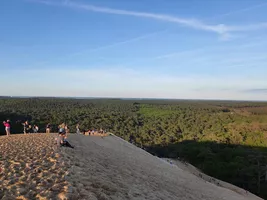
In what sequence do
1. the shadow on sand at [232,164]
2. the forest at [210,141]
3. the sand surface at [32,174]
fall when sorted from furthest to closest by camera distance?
the forest at [210,141]
the shadow on sand at [232,164]
the sand surface at [32,174]

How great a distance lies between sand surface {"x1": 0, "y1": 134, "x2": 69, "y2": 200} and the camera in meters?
9.19

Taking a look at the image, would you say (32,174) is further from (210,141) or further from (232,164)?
(210,141)

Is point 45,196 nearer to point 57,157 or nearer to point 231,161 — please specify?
point 57,157

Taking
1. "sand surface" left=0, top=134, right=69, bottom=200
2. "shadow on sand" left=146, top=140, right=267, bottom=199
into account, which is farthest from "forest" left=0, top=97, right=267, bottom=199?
"sand surface" left=0, top=134, right=69, bottom=200

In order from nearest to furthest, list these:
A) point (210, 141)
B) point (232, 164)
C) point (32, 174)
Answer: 1. point (32, 174)
2. point (232, 164)
3. point (210, 141)

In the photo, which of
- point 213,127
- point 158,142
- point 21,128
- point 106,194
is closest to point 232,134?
point 213,127

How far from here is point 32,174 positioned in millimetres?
11367

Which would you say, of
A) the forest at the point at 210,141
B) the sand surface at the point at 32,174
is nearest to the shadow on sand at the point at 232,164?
the forest at the point at 210,141

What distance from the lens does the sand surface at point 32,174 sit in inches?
362

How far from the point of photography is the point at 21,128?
52000 mm

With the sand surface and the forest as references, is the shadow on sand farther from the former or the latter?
the sand surface

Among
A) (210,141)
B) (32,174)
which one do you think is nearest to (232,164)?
(210,141)

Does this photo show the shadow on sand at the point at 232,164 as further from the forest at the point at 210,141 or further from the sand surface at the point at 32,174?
the sand surface at the point at 32,174

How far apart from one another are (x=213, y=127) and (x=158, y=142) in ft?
65.6
